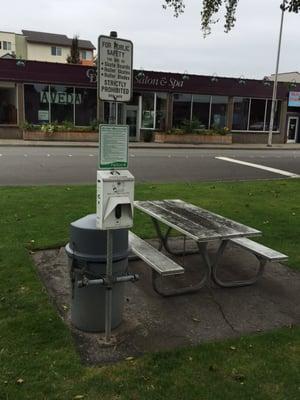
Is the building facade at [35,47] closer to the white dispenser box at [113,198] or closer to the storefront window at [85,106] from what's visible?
the storefront window at [85,106]

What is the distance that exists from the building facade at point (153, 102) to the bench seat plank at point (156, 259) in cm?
2156

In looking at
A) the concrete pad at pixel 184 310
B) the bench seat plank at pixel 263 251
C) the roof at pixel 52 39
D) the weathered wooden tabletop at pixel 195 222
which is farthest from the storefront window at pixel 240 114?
the roof at pixel 52 39

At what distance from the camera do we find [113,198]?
3652 mm

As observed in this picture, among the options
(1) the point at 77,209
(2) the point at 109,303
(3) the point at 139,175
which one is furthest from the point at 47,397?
(3) the point at 139,175

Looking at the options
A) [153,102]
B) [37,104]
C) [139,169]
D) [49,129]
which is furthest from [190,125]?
[139,169]

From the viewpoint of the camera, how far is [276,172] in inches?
638

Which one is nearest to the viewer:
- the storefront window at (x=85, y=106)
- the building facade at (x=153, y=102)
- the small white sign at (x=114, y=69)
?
the small white sign at (x=114, y=69)

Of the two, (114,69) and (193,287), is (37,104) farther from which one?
(114,69)

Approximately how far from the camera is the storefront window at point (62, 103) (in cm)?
2955

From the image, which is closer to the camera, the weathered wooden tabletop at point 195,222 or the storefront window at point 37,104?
the weathered wooden tabletop at point 195,222

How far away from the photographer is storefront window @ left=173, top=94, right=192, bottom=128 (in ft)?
107

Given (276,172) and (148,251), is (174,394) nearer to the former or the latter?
(148,251)

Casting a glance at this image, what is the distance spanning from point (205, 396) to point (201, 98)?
31510 mm

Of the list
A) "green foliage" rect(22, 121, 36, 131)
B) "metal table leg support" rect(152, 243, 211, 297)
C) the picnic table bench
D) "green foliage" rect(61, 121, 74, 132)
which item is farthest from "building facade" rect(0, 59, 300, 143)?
"metal table leg support" rect(152, 243, 211, 297)
